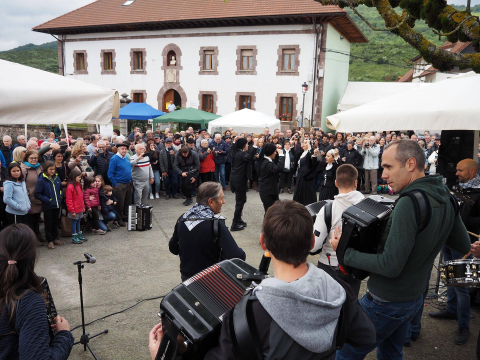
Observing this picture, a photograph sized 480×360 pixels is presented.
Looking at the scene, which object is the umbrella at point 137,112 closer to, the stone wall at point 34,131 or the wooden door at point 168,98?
the stone wall at point 34,131

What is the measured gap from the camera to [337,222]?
359cm

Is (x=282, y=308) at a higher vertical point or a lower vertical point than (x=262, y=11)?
lower

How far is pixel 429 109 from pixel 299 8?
2274 centimetres

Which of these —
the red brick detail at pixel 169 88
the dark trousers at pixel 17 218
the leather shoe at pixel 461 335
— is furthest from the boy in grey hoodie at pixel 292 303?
the red brick detail at pixel 169 88

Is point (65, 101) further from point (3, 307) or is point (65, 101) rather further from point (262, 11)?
point (262, 11)

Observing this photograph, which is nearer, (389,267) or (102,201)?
(389,267)

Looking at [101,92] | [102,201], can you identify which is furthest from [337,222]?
[102,201]

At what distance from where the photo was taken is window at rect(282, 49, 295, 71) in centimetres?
2506

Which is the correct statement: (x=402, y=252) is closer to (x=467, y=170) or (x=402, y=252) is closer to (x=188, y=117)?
(x=467, y=170)

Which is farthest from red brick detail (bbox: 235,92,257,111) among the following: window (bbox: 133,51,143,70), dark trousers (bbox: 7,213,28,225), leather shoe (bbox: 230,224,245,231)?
dark trousers (bbox: 7,213,28,225)

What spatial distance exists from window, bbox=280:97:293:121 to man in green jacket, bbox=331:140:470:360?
2349 centimetres

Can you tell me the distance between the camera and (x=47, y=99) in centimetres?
332

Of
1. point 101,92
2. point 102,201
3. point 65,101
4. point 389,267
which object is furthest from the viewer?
point 102,201

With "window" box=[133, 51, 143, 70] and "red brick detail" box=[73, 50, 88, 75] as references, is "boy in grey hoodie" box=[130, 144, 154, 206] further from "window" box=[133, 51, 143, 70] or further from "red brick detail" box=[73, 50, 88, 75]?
"red brick detail" box=[73, 50, 88, 75]
